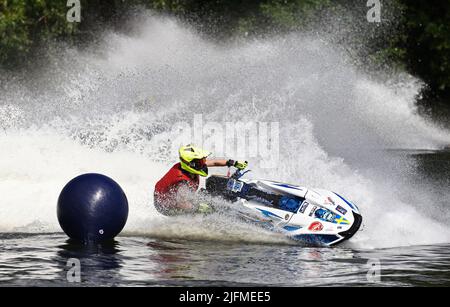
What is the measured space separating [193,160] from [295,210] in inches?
73.1

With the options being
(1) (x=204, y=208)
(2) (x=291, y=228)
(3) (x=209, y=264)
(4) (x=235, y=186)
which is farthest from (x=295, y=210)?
(3) (x=209, y=264)

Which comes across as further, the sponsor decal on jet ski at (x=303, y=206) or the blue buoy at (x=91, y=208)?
the sponsor decal on jet ski at (x=303, y=206)

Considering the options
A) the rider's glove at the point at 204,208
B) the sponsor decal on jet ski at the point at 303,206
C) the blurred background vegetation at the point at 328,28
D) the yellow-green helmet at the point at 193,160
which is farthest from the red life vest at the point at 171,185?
the blurred background vegetation at the point at 328,28

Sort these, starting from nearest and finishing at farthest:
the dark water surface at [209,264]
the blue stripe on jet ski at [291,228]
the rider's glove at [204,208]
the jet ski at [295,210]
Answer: the dark water surface at [209,264], the jet ski at [295,210], the blue stripe on jet ski at [291,228], the rider's glove at [204,208]

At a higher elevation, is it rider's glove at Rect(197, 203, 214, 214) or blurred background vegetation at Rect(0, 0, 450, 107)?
blurred background vegetation at Rect(0, 0, 450, 107)

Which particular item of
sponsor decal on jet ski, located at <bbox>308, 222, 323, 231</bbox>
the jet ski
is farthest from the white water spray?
sponsor decal on jet ski, located at <bbox>308, 222, 323, 231</bbox>

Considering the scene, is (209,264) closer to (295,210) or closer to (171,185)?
(295,210)

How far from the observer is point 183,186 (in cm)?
1470

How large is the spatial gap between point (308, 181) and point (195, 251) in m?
4.42

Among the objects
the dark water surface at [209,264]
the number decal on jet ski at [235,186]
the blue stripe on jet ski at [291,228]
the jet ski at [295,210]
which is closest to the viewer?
the dark water surface at [209,264]

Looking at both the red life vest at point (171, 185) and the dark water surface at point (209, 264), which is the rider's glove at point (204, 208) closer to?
the red life vest at point (171, 185)

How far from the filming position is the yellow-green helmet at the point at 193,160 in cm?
1476

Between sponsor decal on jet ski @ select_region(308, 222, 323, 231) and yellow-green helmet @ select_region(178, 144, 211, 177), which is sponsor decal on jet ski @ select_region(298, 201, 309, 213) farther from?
yellow-green helmet @ select_region(178, 144, 211, 177)

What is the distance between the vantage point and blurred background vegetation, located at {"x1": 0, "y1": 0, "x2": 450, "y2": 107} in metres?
33.3
